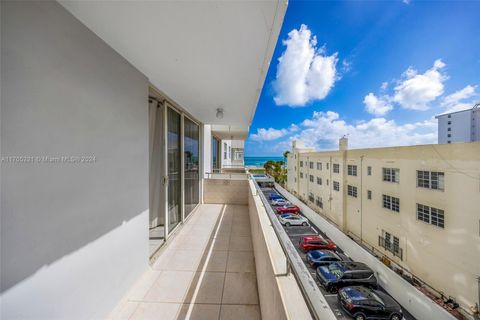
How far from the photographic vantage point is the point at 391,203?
5898 mm

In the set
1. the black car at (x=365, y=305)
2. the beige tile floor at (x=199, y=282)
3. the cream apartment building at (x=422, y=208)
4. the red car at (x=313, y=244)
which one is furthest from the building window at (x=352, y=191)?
the beige tile floor at (x=199, y=282)

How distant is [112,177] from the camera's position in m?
1.68

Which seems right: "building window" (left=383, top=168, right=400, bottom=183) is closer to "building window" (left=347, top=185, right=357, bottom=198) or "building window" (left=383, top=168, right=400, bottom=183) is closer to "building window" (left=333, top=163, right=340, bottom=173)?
"building window" (left=347, top=185, right=357, bottom=198)

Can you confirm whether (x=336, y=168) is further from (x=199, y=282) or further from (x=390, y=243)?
(x=199, y=282)

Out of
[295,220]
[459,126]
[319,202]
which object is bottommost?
[319,202]

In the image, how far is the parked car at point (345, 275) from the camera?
3059 mm

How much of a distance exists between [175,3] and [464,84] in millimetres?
9000

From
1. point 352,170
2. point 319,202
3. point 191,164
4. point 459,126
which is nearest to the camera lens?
point 459,126

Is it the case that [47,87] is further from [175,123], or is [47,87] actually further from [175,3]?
[175,123]

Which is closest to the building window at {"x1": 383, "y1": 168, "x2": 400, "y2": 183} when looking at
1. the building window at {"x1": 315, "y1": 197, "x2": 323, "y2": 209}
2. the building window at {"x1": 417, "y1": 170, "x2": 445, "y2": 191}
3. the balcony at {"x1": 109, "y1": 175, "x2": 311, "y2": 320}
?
the building window at {"x1": 417, "y1": 170, "x2": 445, "y2": 191}

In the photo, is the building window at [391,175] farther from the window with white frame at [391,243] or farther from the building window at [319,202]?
the building window at [319,202]

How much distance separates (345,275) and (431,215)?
3.06 meters

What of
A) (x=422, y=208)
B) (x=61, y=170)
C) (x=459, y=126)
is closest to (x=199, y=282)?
(x=61, y=170)

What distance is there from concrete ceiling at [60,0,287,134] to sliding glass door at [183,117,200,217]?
1.92 m
